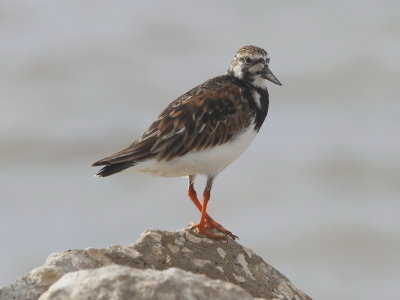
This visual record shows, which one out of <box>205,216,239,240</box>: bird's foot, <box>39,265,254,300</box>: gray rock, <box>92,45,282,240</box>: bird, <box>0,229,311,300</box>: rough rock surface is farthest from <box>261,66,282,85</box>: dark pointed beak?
<box>39,265,254,300</box>: gray rock

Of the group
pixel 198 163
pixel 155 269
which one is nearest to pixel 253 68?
pixel 198 163

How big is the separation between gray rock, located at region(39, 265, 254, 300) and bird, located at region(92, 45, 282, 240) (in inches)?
94.0

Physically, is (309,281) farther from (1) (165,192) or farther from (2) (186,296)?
(2) (186,296)

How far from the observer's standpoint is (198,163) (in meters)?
6.57

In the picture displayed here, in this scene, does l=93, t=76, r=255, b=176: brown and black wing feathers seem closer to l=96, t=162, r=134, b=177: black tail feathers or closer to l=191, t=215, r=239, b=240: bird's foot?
l=96, t=162, r=134, b=177: black tail feathers

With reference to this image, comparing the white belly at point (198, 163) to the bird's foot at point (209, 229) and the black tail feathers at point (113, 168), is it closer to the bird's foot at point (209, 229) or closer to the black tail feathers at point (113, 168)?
the black tail feathers at point (113, 168)

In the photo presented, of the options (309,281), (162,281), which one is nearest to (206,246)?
(162,281)

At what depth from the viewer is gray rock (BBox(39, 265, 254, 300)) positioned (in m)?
3.77

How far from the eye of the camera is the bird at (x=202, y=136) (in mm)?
6457

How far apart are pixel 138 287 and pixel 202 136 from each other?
2.90 meters

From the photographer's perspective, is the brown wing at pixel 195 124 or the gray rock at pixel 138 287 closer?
the gray rock at pixel 138 287

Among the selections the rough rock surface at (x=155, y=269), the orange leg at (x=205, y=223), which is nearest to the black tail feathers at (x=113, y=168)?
the orange leg at (x=205, y=223)

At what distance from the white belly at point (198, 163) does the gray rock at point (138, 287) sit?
256 cm

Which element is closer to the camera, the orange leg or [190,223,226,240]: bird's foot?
[190,223,226,240]: bird's foot
